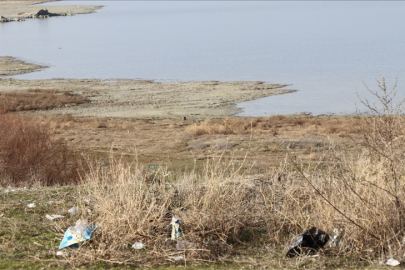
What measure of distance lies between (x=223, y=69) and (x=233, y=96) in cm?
1261

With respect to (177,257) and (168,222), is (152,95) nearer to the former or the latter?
(168,222)

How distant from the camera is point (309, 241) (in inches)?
244

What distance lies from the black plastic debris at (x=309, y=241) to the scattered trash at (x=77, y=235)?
2163mm

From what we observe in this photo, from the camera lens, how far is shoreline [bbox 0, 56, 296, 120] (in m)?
31.6

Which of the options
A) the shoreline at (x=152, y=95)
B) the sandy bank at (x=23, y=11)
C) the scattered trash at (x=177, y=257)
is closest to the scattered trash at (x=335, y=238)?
the scattered trash at (x=177, y=257)

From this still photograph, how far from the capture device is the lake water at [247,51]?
126ft

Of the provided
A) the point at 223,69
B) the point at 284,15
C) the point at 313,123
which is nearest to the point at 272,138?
the point at 313,123

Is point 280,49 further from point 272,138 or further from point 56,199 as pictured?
point 56,199

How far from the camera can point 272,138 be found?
22078mm

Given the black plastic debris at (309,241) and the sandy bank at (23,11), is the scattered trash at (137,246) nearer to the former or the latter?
the black plastic debris at (309,241)

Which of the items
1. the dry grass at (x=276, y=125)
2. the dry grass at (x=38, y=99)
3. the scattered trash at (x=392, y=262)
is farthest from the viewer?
the dry grass at (x=38, y=99)

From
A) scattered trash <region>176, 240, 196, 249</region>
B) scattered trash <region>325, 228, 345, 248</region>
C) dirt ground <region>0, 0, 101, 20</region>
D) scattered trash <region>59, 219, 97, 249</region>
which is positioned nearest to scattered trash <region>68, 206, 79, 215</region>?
scattered trash <region>59, 219, 97, 249</region>

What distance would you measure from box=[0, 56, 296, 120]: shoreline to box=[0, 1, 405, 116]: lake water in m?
1.61

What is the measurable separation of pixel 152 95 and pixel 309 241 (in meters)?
31.3
